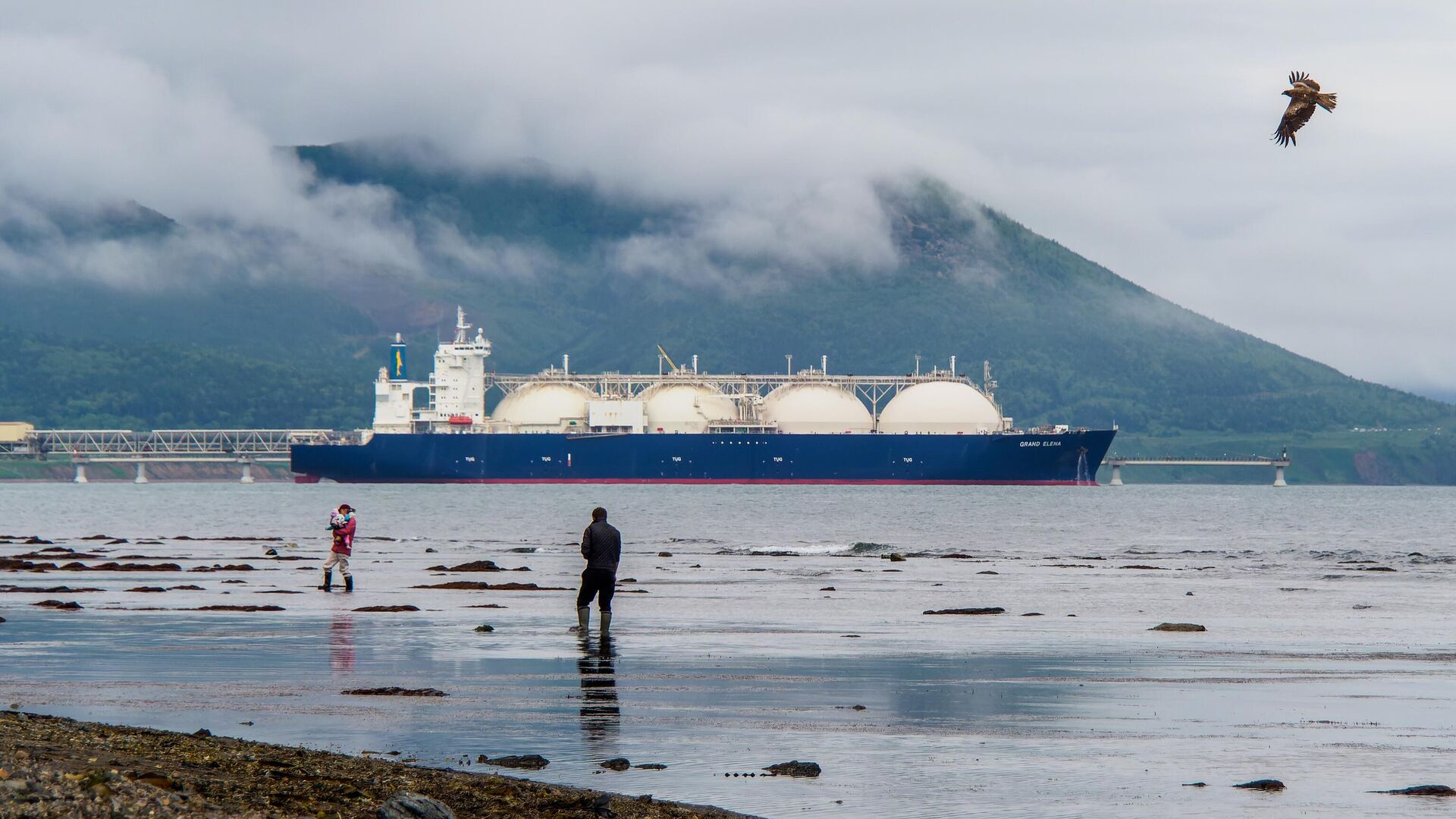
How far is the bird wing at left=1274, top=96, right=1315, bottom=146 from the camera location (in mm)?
18688

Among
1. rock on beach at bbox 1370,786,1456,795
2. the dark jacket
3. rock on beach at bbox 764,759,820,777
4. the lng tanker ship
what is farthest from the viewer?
the lng tanker ship

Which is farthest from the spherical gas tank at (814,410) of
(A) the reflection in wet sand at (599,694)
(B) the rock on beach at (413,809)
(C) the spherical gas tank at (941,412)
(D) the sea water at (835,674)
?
(B) the rock on beach at (413,809)

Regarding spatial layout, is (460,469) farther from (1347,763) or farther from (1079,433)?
(1347,763)

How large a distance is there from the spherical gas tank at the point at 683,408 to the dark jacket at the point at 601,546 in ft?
374

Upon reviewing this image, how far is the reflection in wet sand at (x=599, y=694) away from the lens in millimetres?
13477

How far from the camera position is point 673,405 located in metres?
140

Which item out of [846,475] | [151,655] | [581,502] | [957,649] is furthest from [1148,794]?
[846,475]

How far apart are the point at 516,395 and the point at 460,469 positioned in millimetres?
12346

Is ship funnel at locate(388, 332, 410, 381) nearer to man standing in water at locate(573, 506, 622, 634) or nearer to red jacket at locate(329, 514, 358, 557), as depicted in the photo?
red jacket at locate(329, 514, 358, 557)

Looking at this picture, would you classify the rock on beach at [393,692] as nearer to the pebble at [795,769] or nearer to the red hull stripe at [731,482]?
the pebble at [795,769]

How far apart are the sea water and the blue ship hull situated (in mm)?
85012

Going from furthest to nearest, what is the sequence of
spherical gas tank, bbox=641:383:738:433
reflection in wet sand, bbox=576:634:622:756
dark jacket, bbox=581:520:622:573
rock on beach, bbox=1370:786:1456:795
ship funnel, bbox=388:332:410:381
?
ship funnel, bbox=388:332:410:381
spherical gas tank, bbox=641:383:738:433
dark jacket, bbox=581:520:622:573
reflection in wet sand, bbox=576:634:622:756
rock on beach, bbox=1370:786:1456:795

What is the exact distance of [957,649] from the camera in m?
20.6

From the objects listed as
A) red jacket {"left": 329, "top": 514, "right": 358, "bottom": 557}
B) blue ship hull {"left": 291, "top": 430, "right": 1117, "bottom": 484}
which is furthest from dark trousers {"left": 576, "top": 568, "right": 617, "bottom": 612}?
blue ship hull {"left": 291, "top": 430, "right": 1117, "bottom": 484}
